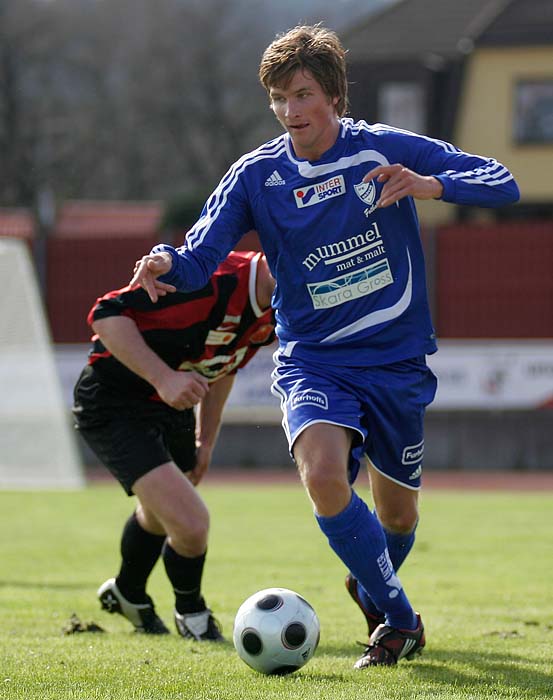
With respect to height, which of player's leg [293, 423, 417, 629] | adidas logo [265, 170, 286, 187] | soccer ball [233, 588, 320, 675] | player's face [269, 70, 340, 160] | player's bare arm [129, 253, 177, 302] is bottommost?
soccer ball [233, 588, 320, 675]

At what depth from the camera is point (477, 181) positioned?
4.48 metres

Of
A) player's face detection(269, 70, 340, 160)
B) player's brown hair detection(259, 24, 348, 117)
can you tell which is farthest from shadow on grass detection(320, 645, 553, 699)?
player's brown hair detection(259, 24, 348, 117)

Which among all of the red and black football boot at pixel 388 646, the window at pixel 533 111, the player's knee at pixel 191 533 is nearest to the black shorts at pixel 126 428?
the player's knee at pixel 191 533

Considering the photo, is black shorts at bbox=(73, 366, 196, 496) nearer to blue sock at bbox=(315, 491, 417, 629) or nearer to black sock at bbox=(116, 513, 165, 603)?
black sock at bbox=(116, 513, 165, 603)

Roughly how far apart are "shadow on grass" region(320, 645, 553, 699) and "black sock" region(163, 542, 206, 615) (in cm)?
72

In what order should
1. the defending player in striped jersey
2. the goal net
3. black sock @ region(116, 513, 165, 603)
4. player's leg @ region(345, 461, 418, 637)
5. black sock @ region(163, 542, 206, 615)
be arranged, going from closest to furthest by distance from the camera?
player's leg @ region(345, 461, 418, 637)
the defending player in striped jersey
black sock @ region(163, 542, 206, 615)
black sock @ region(116, 513, 165, 603)
the goal net

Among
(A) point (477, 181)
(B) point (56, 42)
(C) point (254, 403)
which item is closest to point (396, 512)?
(A) point (477, 181)

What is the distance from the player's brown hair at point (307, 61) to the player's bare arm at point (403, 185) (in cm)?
41

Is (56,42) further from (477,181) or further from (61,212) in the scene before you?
(477,181)

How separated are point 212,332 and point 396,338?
3.52ft

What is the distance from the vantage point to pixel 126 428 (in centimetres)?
564

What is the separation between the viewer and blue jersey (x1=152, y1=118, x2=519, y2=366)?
4.67 m

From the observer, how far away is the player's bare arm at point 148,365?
16.3 ft

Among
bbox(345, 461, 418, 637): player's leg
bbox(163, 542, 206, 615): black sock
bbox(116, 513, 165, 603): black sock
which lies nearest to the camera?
bbox(345, 461, 418, 637): player's leg
